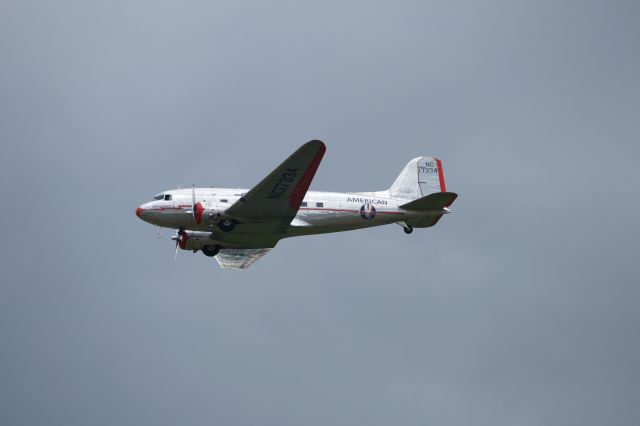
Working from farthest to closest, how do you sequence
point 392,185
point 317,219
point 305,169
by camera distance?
1. point 392,185
2. point 317,219
3. point 305,169

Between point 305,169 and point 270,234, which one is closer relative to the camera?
point 305,169

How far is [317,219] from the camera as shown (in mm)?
36750

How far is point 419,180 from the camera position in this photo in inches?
1583

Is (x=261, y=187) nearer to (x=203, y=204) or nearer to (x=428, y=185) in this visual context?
(x=203, y=204)

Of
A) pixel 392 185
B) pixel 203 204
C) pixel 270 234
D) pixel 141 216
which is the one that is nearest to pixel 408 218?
pixel 392 185

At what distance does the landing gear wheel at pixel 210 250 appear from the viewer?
127ft

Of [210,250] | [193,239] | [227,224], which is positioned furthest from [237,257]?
[227,224]

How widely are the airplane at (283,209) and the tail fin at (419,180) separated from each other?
0.14 feet

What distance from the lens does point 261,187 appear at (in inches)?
1351

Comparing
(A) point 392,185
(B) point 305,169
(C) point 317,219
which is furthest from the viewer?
(A) point 392,185

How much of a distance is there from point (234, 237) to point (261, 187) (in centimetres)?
386

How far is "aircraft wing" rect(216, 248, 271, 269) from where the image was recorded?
39438 millimetres

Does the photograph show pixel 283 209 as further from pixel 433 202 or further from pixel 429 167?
pixel 429 167

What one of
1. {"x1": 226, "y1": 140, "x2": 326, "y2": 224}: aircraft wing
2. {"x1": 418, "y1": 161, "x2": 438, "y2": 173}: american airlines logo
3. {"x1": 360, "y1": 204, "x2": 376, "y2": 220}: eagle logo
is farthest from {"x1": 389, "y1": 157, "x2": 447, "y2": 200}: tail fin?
{"x1": 226, "y1": 140, "x2": 326, "y2": 224}: aircraft wing
